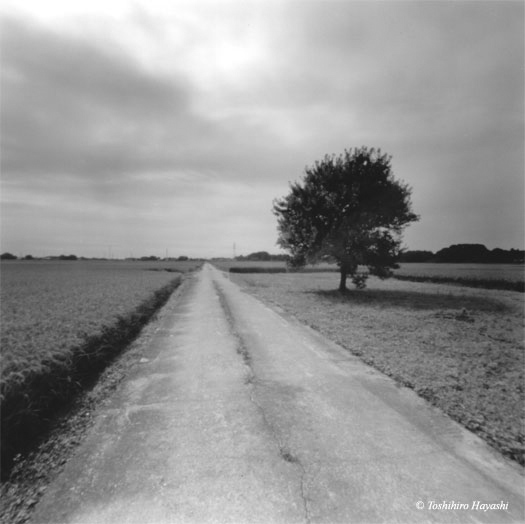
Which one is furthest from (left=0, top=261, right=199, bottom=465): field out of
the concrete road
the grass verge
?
the concrete road

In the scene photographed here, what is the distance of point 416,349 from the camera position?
25.4ft

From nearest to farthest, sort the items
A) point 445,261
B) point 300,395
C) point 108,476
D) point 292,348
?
point 108,476, point 300,395, point 292,348, point 445,261

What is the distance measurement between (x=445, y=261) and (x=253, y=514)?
120563mm

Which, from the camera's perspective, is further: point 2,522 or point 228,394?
point 228,394

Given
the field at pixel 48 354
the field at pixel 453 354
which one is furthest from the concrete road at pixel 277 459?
the field at pixel 48 354

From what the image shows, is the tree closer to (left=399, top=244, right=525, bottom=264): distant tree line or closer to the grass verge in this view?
the grass verge

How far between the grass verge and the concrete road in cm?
87

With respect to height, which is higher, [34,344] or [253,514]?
[34,344]

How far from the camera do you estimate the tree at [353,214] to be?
741 inches

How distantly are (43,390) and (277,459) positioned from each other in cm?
430

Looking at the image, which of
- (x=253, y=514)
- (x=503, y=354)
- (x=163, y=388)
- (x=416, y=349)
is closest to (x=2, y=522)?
(x=253, y=514)

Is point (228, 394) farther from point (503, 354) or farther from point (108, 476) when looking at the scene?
point (503, 354)

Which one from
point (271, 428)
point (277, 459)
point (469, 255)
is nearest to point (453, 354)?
point (271, 428)

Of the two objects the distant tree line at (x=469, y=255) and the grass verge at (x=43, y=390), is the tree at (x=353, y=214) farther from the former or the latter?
the distant tree line at (x=469, y=255)
